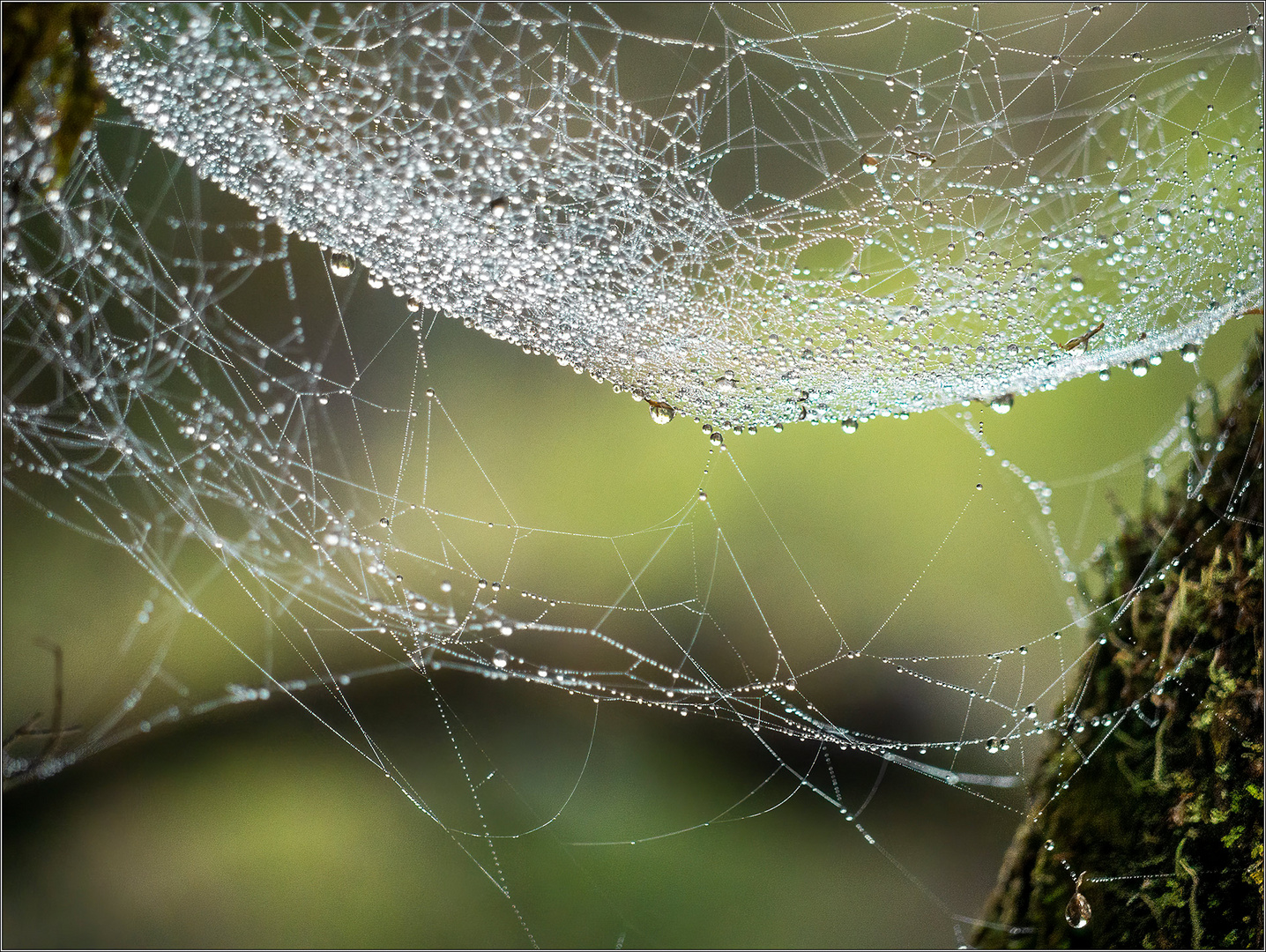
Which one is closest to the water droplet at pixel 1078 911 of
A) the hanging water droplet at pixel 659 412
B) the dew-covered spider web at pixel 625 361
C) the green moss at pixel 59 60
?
the dew-covered spider web at pixel 625 361

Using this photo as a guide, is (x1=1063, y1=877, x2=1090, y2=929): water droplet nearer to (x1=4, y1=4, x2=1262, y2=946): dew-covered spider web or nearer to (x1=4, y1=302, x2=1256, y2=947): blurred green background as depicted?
(x1=4, y1=4, x2=1262, y2=946): dew-covered spider web

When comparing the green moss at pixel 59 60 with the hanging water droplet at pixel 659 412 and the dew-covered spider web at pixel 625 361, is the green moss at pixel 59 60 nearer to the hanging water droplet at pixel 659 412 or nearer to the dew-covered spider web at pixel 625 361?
the dew-covered spider web at pixel 625 361

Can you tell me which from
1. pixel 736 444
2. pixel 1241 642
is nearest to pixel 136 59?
pixel 736 444

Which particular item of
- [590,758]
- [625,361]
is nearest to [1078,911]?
[625,361]

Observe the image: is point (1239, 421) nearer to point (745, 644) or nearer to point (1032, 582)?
point (1032, 582)

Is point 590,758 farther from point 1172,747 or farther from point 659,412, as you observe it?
point 1172,747

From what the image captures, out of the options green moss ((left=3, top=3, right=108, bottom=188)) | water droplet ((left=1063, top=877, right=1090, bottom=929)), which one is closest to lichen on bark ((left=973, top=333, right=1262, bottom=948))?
water droplet ((left=1063, top=877, right=1090, bottom=929))
